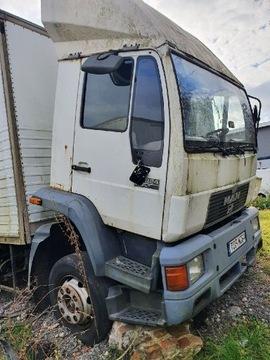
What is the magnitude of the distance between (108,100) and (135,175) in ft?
2.31

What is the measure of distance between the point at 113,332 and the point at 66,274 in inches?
26.3

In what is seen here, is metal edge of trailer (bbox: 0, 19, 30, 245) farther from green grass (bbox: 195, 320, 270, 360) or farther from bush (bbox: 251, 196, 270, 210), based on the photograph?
bush (bbox: 251, 196, 270, 210)

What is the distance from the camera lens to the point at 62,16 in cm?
339

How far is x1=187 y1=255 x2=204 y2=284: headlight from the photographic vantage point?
2.88m

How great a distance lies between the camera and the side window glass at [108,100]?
3031 millimetres

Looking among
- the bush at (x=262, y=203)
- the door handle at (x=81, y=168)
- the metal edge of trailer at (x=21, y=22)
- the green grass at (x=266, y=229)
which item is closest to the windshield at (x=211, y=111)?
the door handle at (x=81, y=168)

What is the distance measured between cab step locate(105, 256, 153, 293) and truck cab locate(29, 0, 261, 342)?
0.01 meters

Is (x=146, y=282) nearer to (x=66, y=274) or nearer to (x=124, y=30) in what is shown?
(x=66, y=274)

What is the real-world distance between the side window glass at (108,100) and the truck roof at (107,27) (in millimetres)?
234

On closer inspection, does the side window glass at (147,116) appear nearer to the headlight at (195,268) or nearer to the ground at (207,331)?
the headlight at (195,268)

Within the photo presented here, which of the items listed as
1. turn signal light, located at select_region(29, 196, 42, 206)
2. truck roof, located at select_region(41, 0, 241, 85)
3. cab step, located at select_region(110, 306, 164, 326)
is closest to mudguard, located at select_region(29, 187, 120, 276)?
turn signal light, located at select_region(29, 196, 42, 206)

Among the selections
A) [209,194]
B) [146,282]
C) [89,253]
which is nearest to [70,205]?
[89,253]

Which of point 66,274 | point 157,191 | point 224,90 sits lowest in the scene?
point 66,274

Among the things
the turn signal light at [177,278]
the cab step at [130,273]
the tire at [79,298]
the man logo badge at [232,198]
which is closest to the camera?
the turn signal light at [177,278]
